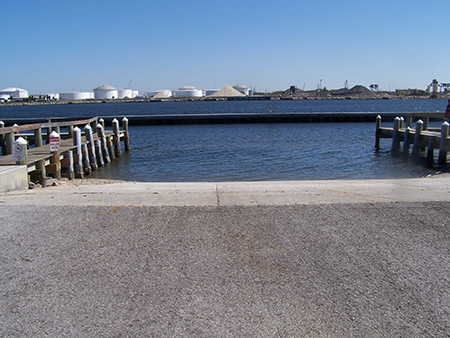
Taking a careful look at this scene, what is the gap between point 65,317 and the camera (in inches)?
159

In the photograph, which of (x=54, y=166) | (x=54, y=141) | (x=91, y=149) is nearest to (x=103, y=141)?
(x=91, y=149)

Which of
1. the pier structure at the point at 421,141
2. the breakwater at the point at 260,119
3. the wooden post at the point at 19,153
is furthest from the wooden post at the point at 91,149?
the breakwater at the point at 260,119

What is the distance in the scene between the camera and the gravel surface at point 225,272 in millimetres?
3941

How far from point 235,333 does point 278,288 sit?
36.9 inches

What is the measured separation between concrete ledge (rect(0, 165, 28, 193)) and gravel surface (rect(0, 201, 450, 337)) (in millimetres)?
2580

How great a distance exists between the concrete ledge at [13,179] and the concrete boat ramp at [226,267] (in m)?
1.57

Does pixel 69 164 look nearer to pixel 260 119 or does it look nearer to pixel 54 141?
pixel 54 141

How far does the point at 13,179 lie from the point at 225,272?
7.08 metres

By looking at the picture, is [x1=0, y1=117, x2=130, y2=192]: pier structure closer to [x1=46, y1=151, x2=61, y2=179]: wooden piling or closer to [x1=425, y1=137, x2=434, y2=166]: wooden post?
[x1=46, y1=151, x2=61, y2=179]: wooden piling

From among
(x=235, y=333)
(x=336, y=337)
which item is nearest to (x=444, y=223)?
(x=336, y=337)

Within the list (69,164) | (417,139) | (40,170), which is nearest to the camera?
(40,170)

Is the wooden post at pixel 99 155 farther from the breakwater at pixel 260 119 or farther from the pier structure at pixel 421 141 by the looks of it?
the breakwater at pixel 260 119

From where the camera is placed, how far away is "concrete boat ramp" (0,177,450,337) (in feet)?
13.0

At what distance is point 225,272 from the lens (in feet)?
16.2
